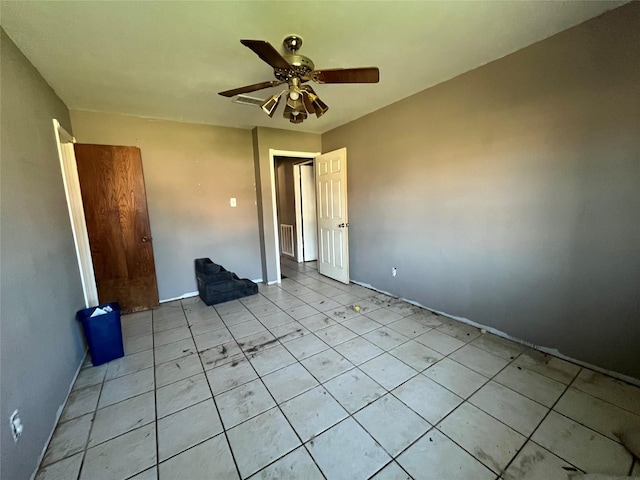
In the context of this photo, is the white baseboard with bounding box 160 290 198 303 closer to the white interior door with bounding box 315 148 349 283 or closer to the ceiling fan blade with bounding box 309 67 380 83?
the white interior door with bounding box 315 148 349 283

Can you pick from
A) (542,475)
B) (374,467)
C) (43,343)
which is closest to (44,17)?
(43,343)

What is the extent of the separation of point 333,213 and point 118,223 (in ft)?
9.35

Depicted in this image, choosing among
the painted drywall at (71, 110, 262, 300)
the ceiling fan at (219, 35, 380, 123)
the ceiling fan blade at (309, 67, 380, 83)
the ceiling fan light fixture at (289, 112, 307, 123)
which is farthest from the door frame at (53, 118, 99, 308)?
the ceiling fan blade at (309, 67, 380, 83)

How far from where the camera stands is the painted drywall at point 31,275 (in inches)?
49.2

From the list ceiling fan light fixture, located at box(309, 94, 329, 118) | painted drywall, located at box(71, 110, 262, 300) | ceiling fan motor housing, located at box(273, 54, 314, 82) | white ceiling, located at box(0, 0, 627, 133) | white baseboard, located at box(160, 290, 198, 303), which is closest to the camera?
white ceiling, located at box(0, 0, 627, 133)

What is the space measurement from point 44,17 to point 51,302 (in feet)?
5.77

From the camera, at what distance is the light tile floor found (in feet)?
4.22

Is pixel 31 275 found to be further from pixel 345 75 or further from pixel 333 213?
pixel 333 213

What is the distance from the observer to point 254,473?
49.4 inches

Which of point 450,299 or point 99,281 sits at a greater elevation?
point 99,281

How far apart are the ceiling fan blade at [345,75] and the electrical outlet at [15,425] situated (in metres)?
2.41

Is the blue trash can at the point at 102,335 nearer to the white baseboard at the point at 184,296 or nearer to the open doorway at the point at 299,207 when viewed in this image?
the white baseboard at the point at 184,296

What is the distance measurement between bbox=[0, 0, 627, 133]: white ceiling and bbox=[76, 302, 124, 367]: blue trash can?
2.01m

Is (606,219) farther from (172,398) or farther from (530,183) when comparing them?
(172,398)
